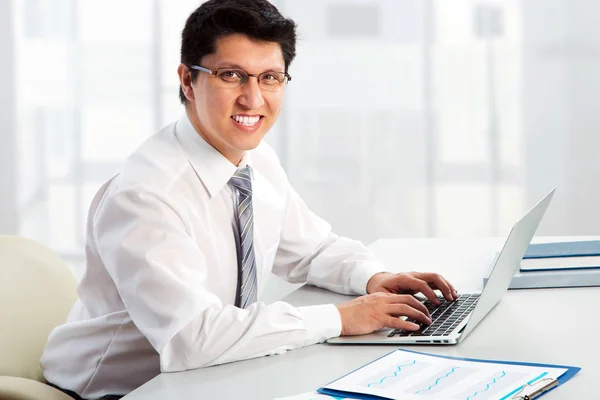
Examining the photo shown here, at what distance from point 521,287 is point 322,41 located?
244 centimetres

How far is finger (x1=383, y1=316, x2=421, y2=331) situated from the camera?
135cm

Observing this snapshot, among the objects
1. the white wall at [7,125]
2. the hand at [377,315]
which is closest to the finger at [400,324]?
the hand at [377,315]

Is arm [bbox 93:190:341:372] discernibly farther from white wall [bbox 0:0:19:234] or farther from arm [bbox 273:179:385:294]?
white wall [bbox 0:0:19:234]

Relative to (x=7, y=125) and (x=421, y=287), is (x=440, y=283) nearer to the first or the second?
(x=421, y=287)

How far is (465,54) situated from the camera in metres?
3.86

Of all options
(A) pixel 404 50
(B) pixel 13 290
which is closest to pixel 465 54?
(A) pixel 404 50

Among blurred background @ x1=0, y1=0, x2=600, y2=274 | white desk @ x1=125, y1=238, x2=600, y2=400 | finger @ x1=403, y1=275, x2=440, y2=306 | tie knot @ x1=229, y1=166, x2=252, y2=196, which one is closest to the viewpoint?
white desk @ x1=125, y1=238, x2=600, y2=400

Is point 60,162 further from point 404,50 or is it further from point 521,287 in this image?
point 521,287

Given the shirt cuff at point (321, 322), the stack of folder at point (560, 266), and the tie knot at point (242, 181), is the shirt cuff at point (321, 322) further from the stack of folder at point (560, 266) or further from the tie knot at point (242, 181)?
the stack of folder at point (560, 266)

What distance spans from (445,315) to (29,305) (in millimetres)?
876

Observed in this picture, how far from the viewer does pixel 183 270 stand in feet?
4.42

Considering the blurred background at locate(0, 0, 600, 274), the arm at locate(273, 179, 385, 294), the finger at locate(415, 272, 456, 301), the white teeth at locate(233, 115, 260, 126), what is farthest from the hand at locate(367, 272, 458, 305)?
the blurred background at locate(0, 0, 600, 274)

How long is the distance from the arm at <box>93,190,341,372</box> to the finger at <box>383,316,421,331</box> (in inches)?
3.4

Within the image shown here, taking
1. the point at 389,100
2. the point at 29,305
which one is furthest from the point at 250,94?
the point at 389,100
